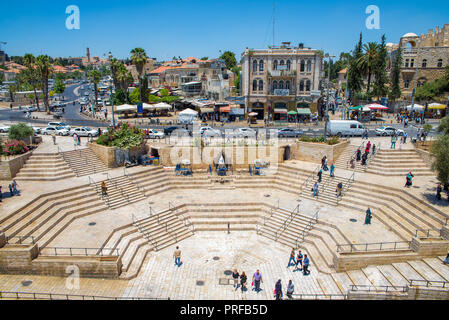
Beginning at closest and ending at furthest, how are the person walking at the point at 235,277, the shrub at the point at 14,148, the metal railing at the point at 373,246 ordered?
A: the person walking at the point at 235,277 → the metal railing at the point at 373,246 → the shrub at the point at 14,148

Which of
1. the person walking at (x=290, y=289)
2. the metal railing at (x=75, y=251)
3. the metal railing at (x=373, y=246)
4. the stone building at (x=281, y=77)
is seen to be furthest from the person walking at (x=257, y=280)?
the stone building at (x=281, y=77)

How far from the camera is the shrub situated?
2730 centimetres

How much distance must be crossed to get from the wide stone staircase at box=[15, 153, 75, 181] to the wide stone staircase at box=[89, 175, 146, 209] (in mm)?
2811

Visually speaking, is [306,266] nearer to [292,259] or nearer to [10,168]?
[292,259]

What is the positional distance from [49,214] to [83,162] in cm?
905

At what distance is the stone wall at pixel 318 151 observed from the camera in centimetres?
2980

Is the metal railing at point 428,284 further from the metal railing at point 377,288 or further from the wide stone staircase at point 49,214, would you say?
the wide stone staircase at point 49,214

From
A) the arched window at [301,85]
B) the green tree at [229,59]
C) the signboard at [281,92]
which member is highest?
the green tree at [229,59]

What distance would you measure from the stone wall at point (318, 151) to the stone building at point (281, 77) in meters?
20.5

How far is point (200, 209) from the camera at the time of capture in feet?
80.5

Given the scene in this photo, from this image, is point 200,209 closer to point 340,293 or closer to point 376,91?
point 340,293

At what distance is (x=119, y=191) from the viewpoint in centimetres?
2583
